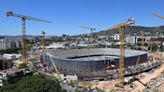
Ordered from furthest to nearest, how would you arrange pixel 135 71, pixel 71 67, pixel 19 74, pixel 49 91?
pixel 71 67
pixel 135 71
pixel 19 74
pixel 49 91

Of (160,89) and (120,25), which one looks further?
(120,25)

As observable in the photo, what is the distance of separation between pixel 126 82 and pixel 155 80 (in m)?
4.41

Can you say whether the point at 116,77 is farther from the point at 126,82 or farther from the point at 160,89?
the point at 160,89

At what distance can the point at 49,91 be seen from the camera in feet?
92.6

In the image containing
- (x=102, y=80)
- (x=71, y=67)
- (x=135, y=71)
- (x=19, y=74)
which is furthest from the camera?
(x=71, y=67)

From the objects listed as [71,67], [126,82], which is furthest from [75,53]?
[126,82]

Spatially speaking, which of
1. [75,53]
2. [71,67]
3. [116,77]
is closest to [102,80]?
[116,77]

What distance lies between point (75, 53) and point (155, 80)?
35.8m

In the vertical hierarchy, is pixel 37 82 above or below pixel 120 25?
below

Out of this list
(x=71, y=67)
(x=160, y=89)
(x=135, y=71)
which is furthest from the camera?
(x=71, y=67)

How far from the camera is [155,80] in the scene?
40.7 metres

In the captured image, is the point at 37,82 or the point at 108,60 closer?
the point at 37,82

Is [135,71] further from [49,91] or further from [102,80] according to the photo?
[49,91]

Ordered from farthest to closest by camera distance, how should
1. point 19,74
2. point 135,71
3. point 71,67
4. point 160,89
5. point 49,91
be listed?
1. point 71,67
2. point 135,71
3. point 19,74
4. point 160,89
5. point 49,91
